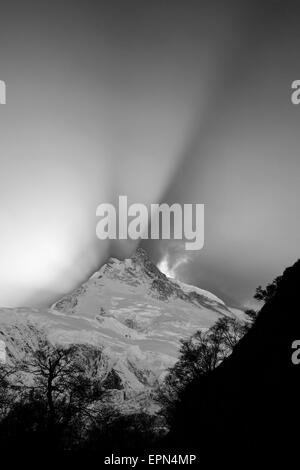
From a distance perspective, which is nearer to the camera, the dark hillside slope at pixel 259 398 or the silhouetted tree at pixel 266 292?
the dark hillside slope at pixel 259 398

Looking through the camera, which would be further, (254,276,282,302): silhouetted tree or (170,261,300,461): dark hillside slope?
(254,276,282,302): silhouetted tree

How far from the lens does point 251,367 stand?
20.6 metres

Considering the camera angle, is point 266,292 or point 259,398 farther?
point 266,292
